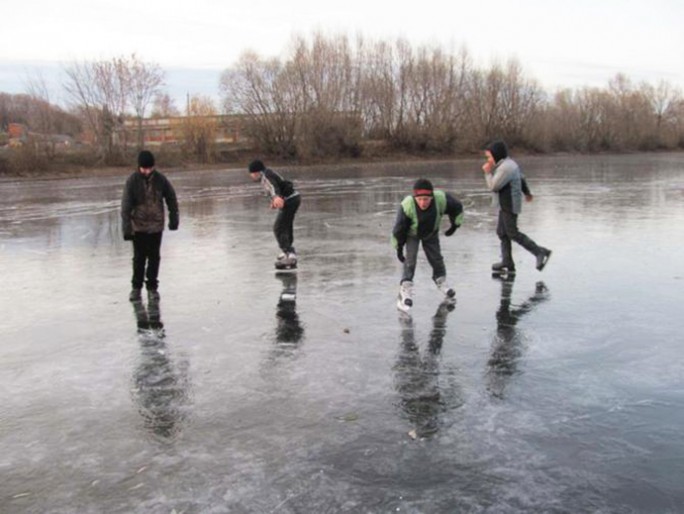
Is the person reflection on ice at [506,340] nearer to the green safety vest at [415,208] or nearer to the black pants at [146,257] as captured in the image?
the green safety vest at [415,208]

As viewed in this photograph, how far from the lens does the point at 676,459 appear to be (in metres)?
3.66

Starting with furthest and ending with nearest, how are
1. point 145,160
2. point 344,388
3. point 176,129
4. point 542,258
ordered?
point 176,129, point 542,258, point 145,160, point 344,388

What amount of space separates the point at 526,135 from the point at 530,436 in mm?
73306

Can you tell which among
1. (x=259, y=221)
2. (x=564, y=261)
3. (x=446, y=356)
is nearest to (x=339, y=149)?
(x=259, y=221)

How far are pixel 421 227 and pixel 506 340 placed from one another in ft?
6.14

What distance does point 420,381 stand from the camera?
16.2 feet

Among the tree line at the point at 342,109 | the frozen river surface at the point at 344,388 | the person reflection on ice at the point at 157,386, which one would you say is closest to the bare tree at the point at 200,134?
the tree line at the point at 342,109

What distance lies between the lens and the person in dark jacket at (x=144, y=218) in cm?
804

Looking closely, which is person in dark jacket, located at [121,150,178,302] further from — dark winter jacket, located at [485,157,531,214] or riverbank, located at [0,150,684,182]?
riverbank, located at [0,150,684,182]

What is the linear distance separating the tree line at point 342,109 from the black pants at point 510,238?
41.0 m

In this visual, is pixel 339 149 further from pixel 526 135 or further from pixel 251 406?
pixel 251 406

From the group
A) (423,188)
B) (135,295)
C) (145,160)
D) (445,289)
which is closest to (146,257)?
(135,295)

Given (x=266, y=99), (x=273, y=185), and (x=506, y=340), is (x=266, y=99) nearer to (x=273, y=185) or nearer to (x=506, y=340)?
(x=273, y=185)

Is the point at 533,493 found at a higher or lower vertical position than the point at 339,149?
lower
